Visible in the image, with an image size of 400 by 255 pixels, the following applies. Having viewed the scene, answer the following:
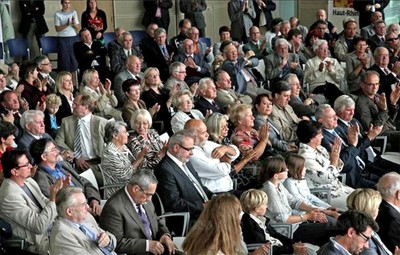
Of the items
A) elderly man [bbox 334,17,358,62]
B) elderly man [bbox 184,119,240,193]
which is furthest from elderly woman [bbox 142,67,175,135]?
elderly man [bbox 334,17,358,62]

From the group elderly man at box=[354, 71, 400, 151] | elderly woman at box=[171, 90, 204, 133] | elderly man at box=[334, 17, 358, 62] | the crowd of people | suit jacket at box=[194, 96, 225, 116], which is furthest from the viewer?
elderly man at box=[334, 17, 358, 62]

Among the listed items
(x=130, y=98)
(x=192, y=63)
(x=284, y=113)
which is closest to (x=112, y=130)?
(x=130, y=98)

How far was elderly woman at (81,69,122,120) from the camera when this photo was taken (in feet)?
27.0

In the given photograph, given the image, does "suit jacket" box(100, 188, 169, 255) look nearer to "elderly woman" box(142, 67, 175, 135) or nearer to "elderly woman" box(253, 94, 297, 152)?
"elderly woman" box(253, 94, 297, 152)

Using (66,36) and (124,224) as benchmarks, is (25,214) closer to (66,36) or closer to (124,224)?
(124,224)

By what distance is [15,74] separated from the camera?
9375mm

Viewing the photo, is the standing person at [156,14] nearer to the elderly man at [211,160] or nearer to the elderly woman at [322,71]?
the elderly woman at [322,71]

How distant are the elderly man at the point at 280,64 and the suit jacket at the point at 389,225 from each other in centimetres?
493

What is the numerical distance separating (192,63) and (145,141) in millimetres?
3538

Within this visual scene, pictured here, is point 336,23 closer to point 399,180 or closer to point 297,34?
point 297,34

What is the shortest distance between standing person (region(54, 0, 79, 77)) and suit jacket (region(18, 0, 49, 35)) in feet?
2.28

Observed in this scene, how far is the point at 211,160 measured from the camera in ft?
20.5

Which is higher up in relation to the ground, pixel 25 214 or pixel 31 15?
pixel 31 15

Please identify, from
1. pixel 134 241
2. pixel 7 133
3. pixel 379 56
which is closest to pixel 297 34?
pixel 379 56
